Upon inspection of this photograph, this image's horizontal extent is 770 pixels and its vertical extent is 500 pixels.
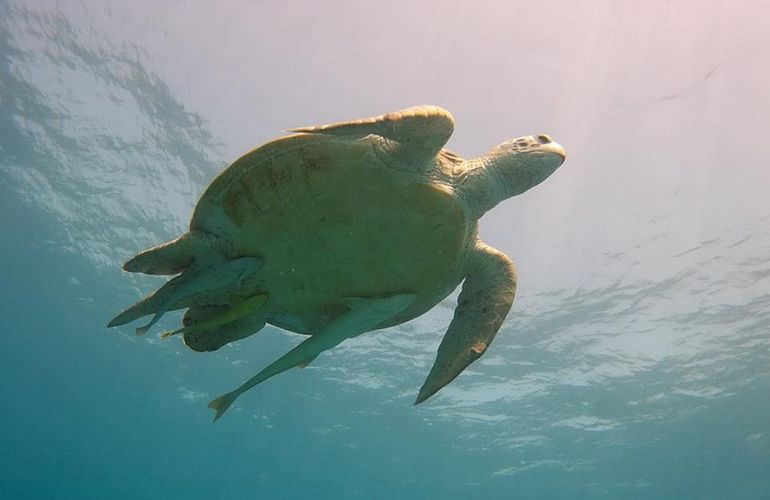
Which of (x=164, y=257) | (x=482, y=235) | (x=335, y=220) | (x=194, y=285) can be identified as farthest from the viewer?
(x=482, y=235)

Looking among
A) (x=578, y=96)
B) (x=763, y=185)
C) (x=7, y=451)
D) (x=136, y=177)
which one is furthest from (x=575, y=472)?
(x=7, y=451)

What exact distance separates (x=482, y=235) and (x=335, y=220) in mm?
12814

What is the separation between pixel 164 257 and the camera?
13.4 feet

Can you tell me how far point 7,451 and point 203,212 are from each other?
217 ft

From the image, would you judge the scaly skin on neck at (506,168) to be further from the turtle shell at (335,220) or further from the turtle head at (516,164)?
the turtle shell at (335,220)

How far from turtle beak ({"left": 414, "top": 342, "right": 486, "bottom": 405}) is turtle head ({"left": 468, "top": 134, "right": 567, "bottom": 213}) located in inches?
49.4

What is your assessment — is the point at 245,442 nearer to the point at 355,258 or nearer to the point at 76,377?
the point at 76,377

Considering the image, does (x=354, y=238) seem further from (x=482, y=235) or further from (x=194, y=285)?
(x=482, y=235)

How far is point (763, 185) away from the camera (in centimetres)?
1415

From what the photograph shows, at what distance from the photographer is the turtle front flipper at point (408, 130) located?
A: 3250 millimetres

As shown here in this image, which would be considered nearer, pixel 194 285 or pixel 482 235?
pixel 194 285

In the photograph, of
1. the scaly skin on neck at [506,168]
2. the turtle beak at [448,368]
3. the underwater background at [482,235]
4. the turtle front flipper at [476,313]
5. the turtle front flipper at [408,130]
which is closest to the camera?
the turtle front flipper at [408,130]

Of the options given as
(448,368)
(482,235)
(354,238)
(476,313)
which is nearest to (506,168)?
(476,313)

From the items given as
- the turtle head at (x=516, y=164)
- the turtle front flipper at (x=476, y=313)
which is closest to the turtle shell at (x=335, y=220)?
the turtle front flipper at (x=476, y=313)
